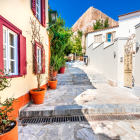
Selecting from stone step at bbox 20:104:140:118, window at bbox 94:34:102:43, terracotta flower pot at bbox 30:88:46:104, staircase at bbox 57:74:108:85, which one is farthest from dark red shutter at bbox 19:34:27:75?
window at bbox 94:34:102:43

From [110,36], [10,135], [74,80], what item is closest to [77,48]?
[110,36]

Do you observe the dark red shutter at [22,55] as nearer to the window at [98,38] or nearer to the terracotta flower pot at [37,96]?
the terracotta flower pot at [37,96]

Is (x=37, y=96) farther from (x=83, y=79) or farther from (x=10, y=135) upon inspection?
(x=83, y=79)

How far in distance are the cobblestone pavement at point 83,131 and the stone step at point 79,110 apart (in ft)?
1.36

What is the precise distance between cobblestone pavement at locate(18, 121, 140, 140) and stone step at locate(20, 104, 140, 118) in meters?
0.41

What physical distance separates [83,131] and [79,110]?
743mm

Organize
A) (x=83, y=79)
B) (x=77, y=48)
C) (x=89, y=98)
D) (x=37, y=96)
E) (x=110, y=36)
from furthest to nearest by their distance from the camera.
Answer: (x=77, y=48)
(x=110, y=36)
(x=83, y=79)
(x=89, y=98)
(x=37, y=96)

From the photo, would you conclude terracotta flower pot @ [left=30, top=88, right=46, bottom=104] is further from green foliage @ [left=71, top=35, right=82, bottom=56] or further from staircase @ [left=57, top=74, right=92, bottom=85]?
green foliage @ [left=71, top=35, right=82, bottom=56]

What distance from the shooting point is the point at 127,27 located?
36.7 ft

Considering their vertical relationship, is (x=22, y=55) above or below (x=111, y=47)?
below

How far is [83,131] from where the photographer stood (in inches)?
83.9

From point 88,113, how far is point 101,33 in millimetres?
12018

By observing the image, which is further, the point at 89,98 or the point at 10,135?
the point at 89,98

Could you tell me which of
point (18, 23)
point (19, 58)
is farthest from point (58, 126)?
point (18, 23)
